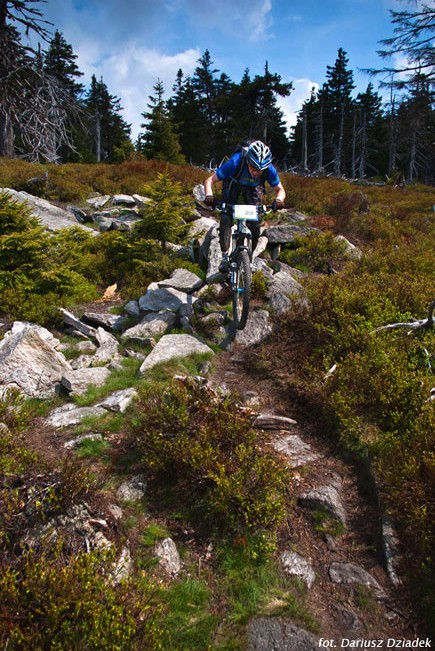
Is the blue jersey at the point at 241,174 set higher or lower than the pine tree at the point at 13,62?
lower

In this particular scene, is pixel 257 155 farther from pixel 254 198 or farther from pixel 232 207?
pixel 232 207

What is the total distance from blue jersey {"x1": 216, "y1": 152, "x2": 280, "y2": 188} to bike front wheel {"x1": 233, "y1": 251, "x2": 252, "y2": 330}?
1253 mm

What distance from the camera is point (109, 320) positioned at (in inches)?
275

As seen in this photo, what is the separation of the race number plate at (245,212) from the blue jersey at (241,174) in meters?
0.52

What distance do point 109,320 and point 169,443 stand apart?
3934 millimetres

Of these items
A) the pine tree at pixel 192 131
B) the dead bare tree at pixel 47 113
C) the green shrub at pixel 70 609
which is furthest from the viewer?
the pine tree at pixel 192 131

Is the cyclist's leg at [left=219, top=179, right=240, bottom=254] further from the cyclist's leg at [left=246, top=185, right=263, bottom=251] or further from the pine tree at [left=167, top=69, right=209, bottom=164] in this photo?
the pine tree at [left=167, top=69, right=209, bottom=164]

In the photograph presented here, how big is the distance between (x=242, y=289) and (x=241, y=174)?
1970 millimetres

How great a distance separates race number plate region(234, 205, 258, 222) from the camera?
19.3 ft

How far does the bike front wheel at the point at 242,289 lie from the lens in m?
5.80

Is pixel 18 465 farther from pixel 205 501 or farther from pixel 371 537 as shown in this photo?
pixel 371 537

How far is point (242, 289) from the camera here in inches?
232

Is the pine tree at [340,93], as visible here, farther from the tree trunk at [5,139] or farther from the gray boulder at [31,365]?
the gray boulder at [31,365]

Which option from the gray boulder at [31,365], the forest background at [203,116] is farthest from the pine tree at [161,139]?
the gray boulder at [31,365]
